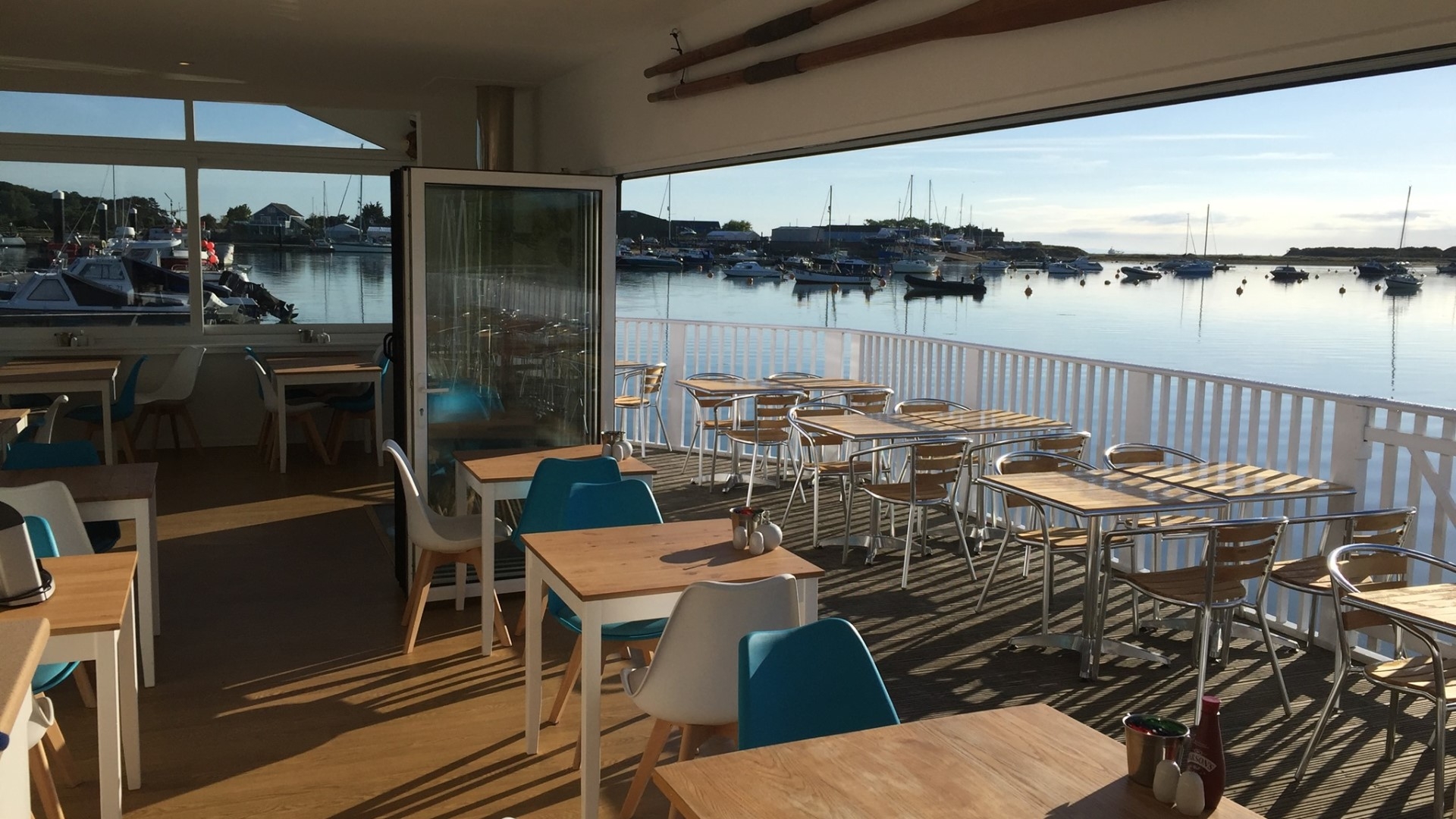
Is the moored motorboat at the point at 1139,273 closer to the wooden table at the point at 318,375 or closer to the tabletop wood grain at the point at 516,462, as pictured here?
the tabletop wood grain at the point at 516,462

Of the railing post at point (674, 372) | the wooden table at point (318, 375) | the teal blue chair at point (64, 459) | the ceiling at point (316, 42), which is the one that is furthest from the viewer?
the railing post at point (674, 372)

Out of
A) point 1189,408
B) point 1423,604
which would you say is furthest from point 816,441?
point 1423,604

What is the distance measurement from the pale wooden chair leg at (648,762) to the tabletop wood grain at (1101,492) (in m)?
2.23

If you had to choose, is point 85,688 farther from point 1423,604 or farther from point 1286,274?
point 1286,274

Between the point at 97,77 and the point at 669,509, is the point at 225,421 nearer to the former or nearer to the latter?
the point at 97,77

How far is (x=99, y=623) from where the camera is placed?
285 centimetres

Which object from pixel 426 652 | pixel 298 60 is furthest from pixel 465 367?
pixel 298 60

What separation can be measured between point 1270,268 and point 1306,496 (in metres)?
2.35

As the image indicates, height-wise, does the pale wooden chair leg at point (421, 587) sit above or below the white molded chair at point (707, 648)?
below

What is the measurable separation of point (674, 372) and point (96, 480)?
234 inches

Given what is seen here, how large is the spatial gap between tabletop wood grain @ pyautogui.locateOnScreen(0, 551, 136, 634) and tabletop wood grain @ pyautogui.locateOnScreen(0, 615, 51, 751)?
0.12 meters

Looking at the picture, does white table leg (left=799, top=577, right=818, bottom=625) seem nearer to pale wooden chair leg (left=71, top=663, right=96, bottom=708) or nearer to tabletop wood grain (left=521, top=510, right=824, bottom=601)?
tabletop wood grain (left=521, top=510, right=824, bottom=601)

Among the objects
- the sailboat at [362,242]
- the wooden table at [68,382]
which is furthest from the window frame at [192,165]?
the wooden table at [68,382]

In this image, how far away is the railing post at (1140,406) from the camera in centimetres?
637
